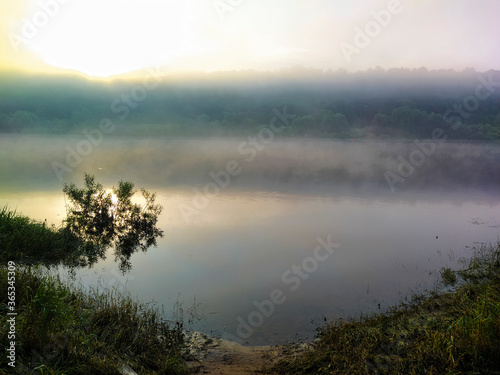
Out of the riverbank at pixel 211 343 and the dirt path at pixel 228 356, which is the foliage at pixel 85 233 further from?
the dirt path at pixel 228 356

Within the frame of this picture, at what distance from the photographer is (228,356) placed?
29.8 ft

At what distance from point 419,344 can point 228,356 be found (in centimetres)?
461

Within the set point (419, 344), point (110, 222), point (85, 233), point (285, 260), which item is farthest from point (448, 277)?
point (85, 233)

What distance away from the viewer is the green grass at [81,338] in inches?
232

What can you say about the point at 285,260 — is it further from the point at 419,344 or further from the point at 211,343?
the point at 419,344

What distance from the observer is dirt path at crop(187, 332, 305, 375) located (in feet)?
27.2

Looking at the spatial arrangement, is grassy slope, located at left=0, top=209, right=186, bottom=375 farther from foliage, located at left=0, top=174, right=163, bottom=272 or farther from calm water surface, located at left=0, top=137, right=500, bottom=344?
foliage, located at left=0, top=174, right=163, bottom=272

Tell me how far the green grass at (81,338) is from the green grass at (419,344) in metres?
2.81

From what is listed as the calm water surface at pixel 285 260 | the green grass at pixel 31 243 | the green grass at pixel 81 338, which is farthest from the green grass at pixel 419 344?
the green grass at pixel 31 243

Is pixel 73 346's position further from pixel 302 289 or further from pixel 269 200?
pixel 269 200

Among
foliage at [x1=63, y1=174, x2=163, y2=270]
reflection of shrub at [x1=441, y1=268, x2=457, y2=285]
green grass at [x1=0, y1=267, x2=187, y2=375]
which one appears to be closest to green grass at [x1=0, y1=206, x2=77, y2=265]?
foliage at [x1=63, y1=174, x2=163, y2=270]

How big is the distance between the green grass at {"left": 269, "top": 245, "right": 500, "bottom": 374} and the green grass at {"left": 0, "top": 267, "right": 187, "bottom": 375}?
2813 mm

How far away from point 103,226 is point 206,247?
6.45 meters

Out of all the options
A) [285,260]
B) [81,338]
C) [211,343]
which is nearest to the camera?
[81,338]
